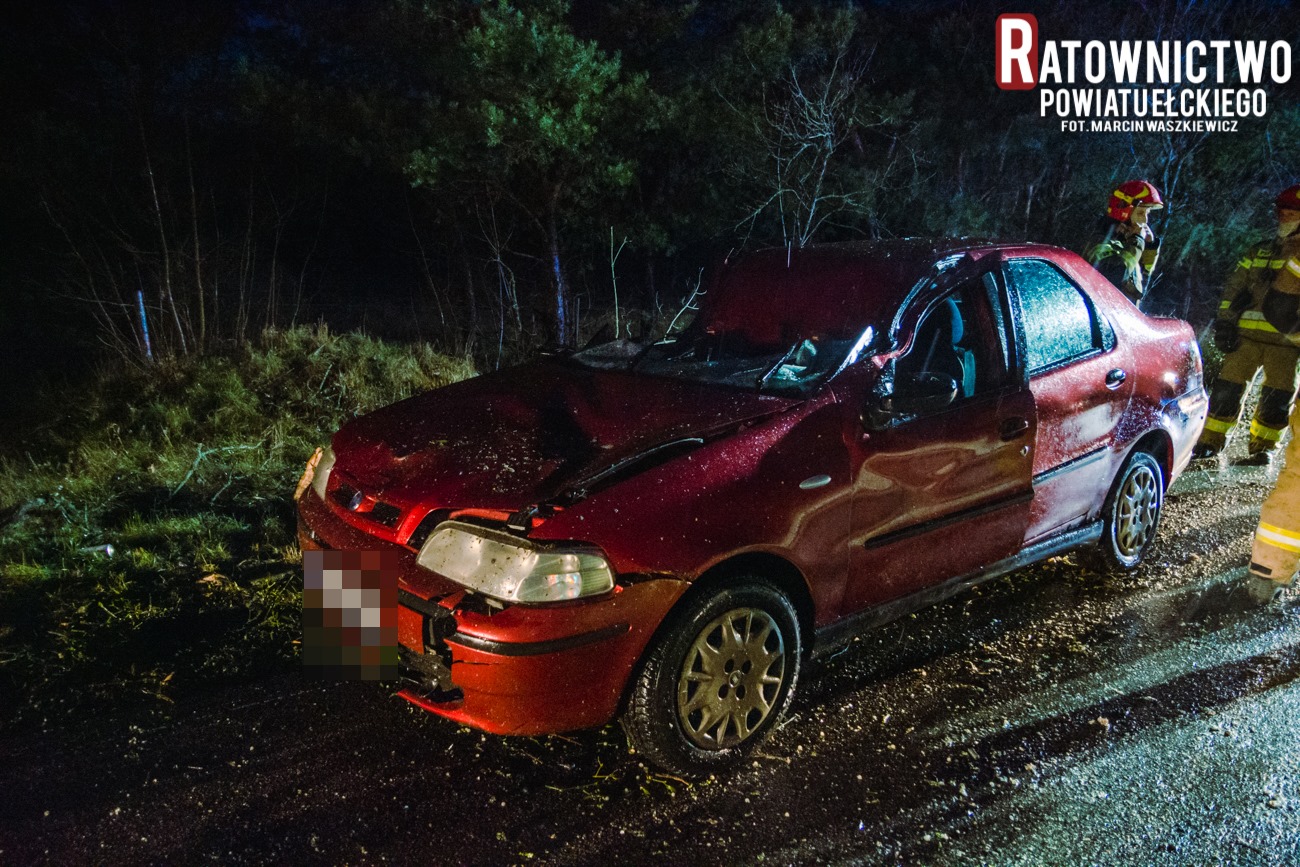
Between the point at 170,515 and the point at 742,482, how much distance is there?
3923 millimetres

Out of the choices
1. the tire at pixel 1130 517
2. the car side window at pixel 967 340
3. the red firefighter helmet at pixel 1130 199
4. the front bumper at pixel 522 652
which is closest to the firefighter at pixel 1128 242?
the red firefighter helmet at pixel 1130 199

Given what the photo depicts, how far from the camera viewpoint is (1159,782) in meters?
2.67

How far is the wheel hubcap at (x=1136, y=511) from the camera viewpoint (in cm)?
418

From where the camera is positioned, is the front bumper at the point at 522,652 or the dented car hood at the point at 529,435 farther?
the dented car hood at the point at 529,435

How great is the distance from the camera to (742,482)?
8.64 ft

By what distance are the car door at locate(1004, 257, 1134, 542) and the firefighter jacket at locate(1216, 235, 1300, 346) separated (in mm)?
2507

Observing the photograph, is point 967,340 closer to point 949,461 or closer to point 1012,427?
point 1012,427

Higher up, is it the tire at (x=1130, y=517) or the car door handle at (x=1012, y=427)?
the car door handle at (x=1012, y=427)

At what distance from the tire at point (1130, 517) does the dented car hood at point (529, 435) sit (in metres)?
2.26

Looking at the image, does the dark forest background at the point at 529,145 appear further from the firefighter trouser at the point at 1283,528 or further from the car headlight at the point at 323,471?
the firefighter trouser at the point at 1283,528

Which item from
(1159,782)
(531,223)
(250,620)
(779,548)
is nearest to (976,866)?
(1159,782)

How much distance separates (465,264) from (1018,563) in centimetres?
1308

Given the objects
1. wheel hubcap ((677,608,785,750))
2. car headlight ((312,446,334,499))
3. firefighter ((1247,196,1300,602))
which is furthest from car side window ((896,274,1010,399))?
car headlight ((312,446,334,499))

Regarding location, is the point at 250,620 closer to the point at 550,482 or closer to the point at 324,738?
the point at 324,738
